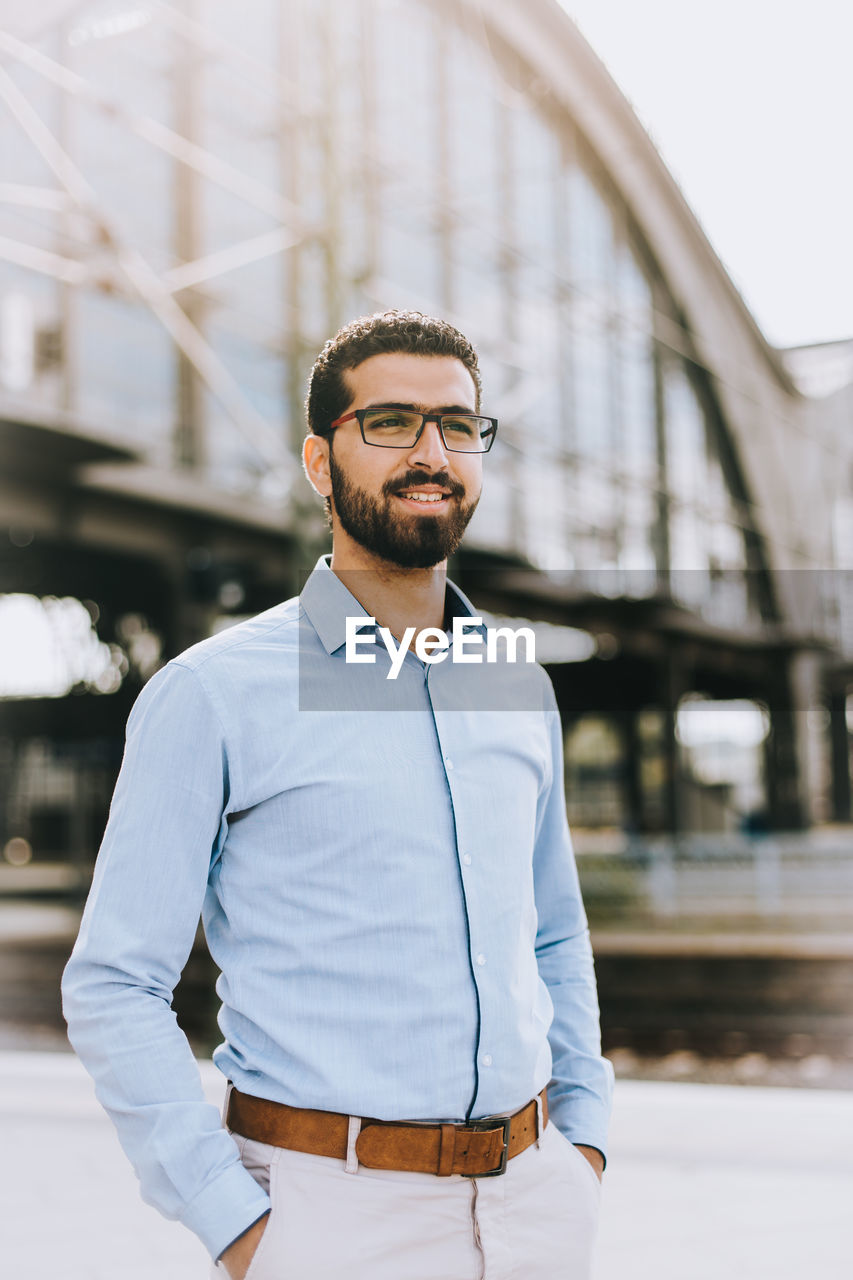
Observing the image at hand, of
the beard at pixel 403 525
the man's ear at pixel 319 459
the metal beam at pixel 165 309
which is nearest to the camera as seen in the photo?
the beard at pixel 403 525

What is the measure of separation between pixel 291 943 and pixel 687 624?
92.1 ft

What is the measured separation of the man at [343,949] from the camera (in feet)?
5.00

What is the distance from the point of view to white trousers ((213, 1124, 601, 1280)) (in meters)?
1.52

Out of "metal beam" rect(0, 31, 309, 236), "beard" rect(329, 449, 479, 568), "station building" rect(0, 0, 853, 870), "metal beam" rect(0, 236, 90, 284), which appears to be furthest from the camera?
"metal beam" rect(0, 236, 90, 284)

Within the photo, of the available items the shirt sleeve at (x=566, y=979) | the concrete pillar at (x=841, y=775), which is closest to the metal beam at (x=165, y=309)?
the shirt sleeve at (x=566, y=979)

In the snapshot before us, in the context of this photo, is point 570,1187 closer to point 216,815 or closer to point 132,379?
point 216,815

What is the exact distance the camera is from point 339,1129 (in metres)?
1.55

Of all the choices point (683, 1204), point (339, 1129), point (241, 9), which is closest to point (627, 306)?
point (241, 9)

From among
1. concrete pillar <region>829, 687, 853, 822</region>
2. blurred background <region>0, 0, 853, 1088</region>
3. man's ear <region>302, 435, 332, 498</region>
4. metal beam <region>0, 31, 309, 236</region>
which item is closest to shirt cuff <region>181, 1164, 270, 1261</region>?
man's ear <region>302, 435, 332, 498</region>

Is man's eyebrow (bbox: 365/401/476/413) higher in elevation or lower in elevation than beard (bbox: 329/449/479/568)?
higher

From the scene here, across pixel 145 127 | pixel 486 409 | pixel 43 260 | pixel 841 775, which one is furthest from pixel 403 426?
pixel 841 775

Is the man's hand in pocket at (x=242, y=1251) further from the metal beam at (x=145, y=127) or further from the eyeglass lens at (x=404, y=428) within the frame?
the metal beam at (x=145, y=127)

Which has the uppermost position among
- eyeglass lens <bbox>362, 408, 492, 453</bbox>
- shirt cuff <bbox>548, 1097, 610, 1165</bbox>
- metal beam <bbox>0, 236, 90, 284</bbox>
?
metal beam <bbox>0, 236, 90, 284</bbox>

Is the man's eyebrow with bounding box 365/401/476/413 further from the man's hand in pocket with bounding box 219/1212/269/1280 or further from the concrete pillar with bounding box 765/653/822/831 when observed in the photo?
the concrete pillar with bounding box 765/653/822/831
